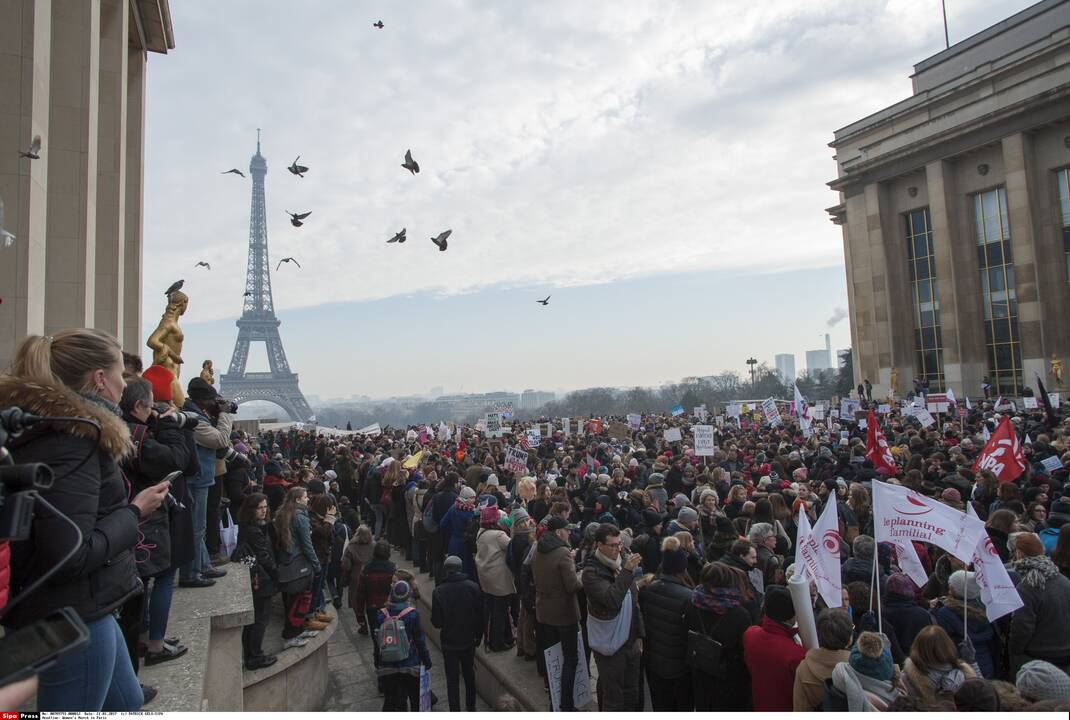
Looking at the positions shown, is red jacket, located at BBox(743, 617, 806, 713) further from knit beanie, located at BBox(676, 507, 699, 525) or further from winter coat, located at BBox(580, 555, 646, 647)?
knit beanie, located at BBox(676, 507, 699, 525)

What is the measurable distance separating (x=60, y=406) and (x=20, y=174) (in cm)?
943

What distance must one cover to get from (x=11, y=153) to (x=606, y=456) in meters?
12.0

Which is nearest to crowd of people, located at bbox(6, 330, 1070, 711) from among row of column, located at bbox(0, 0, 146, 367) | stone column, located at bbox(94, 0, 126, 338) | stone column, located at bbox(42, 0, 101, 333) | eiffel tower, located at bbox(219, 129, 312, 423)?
row of column, located at bbox(0, 0, 146, 367)

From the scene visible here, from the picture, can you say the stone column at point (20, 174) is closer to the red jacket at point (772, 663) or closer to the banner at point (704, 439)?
the red jacket at point (772, 663)

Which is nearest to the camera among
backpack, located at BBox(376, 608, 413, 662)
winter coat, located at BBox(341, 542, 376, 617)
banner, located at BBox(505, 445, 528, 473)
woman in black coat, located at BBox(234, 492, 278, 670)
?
backpack, located at BBox(376, 608, 413, 662)

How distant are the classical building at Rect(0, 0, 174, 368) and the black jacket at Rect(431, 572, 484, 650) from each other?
725 centimetres

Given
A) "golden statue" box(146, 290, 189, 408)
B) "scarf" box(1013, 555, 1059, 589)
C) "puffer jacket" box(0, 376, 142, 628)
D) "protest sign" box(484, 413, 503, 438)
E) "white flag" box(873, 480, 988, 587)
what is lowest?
"scarf" box(1013, 555, 1059, 589)

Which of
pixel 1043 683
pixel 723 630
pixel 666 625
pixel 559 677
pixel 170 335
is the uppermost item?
pixel 170 335

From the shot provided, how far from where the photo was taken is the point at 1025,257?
113ft

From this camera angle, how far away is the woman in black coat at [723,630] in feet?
14.9

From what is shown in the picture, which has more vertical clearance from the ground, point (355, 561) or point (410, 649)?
point (355, 561)

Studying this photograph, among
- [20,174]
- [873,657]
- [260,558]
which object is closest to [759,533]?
[873,657]

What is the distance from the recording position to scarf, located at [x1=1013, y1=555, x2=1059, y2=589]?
4.68 m

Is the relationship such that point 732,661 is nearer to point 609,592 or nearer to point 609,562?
point 609,592
